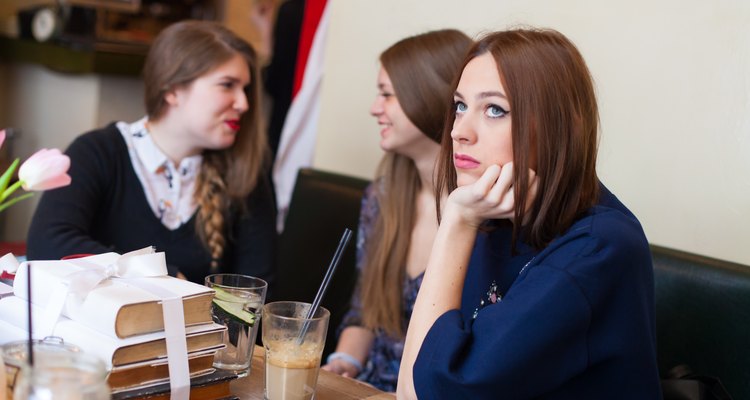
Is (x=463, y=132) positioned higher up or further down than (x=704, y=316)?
higher up

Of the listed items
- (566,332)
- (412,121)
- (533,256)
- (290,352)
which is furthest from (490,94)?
(412,121)

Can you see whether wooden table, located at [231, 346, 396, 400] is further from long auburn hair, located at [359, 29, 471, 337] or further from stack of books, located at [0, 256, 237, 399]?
long auburn hair, located at [359, 29, 471, 337]

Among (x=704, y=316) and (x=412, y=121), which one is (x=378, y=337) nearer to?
(x=412, y=121)

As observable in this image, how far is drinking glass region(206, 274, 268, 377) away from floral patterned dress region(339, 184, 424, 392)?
68 cm

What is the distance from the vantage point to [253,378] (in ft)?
4.24

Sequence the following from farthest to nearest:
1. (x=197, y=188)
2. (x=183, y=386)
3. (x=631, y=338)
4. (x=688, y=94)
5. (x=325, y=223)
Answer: (x=325, y=223)
(x=197, y=188)
(x=688, y=94)
(x=631, y=338)
(x=183, y=386)

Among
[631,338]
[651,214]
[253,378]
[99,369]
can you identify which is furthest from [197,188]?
[99,369]

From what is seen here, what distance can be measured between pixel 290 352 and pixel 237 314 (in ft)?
0.42

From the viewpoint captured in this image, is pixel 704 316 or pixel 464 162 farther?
pixel 704 316

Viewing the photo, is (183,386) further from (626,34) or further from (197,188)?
(626,34)

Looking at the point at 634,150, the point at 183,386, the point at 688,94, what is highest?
the point at 688,94

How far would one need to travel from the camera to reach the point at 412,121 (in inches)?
79.7

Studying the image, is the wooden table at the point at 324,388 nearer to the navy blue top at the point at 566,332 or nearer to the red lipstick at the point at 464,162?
the navy blue top at the point at 566,332

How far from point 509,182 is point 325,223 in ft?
3.48
